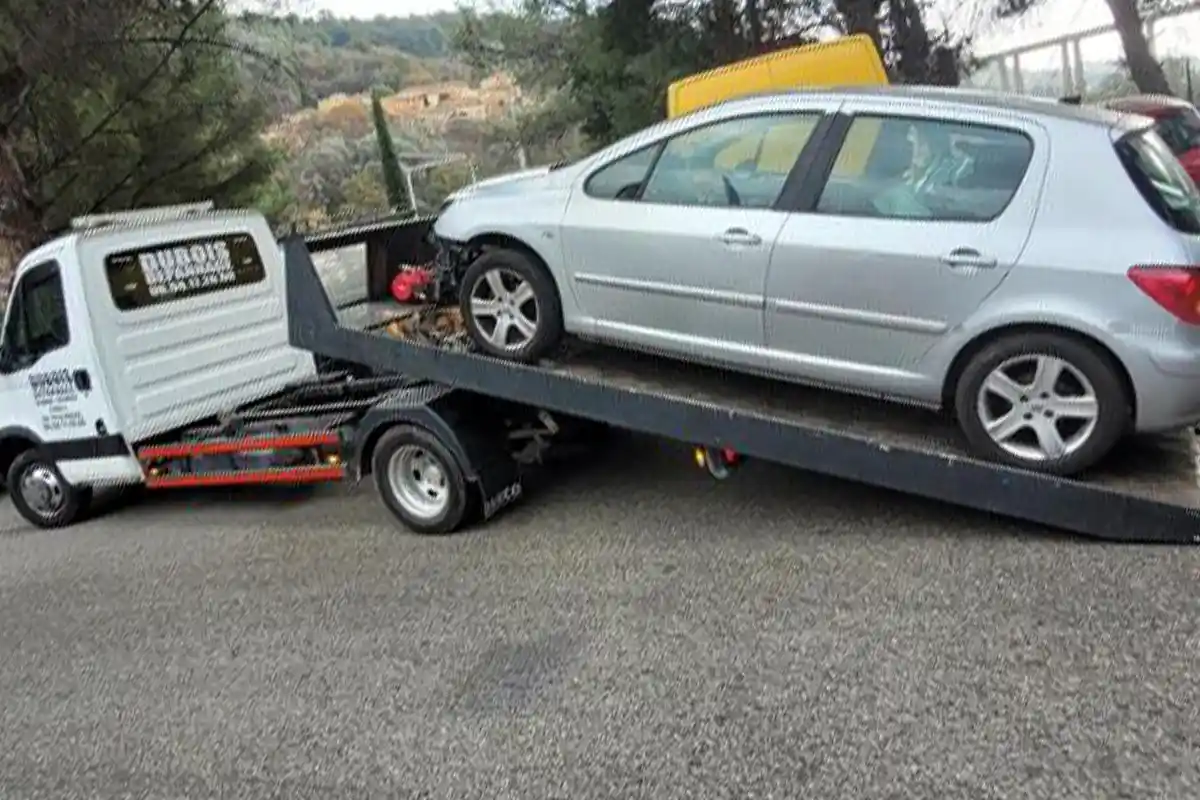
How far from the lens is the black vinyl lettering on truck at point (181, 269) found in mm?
7285

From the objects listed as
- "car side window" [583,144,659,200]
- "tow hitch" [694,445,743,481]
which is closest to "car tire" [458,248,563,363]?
"car side window" [583,144,659,200]

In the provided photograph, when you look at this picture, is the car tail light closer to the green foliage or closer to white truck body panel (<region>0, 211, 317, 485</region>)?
white truck body panel (<region>0, 211, 317, 485</region>)

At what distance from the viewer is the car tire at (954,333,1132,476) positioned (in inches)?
176

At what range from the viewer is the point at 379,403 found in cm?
635

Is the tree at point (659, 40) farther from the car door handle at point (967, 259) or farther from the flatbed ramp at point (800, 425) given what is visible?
the car door handle at point (967, 259)

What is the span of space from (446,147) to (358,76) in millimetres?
3488

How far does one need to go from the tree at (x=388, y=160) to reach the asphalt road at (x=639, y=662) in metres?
11.3

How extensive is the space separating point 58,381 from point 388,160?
424 inches

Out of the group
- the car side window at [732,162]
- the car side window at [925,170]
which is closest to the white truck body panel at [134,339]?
the car side window at [732,162]

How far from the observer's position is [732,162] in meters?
5.30

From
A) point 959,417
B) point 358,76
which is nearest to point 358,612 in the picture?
point 959,417

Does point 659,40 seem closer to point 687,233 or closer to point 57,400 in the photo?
point 57,400

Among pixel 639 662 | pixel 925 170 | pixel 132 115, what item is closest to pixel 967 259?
pixel 925 170

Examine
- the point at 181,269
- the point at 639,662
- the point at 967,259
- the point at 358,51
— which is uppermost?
the point at 358,51
